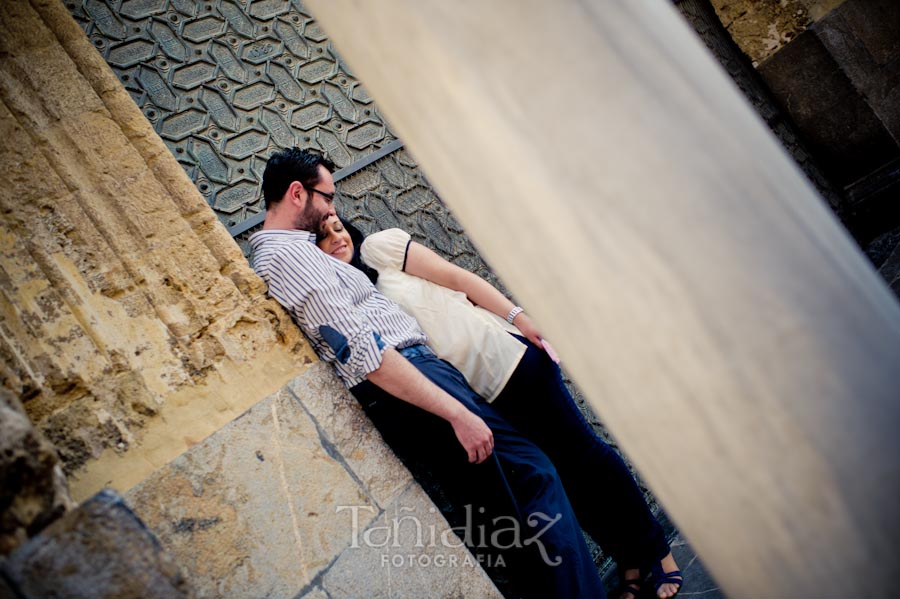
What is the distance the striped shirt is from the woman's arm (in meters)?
0.28

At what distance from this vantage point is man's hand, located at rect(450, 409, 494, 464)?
6.64ft

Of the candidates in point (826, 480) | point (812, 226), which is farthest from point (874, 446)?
point (812, 226)

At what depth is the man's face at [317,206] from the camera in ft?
7.68

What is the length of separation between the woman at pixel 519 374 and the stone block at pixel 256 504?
A: 25.4 inches

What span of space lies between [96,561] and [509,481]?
1305 millimetres

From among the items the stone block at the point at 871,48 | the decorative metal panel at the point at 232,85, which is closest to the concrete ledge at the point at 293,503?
the decorative metal panel at the point at 232,85

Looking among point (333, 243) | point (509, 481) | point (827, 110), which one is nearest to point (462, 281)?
point (333, 243)

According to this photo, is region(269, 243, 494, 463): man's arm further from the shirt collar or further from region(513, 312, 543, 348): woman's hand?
region(513, 312, 543, 348): woman's hand

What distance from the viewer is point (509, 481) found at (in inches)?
85.2

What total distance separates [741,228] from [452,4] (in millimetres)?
516

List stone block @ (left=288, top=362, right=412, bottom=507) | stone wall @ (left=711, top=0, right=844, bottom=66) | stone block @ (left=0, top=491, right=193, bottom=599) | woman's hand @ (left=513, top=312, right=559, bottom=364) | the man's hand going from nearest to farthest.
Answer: stone block @ (left=0, top=491, right=193, bottom=599), stone block @ (left=288, top=362, right=412, bottom=507), the man's hand, woman's hand @ (left=513, top=312, right=559, bottom=364), stone wall @ (left=711, top=0, right=844, bottom=66)

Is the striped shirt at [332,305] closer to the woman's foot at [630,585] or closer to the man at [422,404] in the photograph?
the man at [422,404]

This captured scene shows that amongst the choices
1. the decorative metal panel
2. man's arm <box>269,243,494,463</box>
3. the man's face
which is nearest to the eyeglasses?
the man's face

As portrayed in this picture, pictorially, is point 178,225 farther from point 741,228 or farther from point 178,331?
point 741,228
